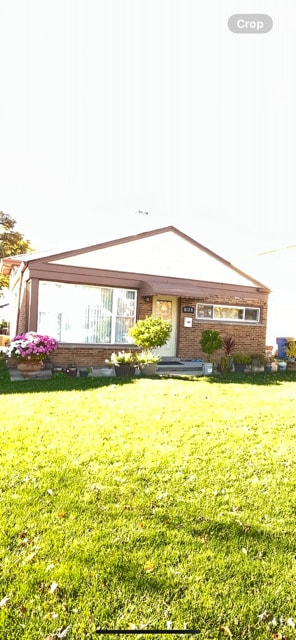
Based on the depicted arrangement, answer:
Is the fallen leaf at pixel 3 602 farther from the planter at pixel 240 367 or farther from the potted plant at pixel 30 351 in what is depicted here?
the planter at pixel 240 367

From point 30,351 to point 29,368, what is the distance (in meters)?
0.65

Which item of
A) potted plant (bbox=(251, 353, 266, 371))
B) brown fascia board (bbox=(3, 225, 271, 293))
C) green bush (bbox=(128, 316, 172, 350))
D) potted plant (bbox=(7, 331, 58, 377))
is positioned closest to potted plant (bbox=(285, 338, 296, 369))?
potted plant (bbox=(251, 353, 266, 371))

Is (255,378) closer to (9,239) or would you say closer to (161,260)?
(161,260)

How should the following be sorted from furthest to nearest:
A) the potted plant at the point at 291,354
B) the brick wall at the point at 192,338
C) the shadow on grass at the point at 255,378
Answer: the potted plant at the point at 291,354, the brick wall at the point at 192,338, the shadow on grass at the point at 255,378

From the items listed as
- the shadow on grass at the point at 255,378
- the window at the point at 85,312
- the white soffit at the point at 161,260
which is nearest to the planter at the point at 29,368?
the window at the point at 85,312

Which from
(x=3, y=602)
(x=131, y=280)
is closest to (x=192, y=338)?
(x=131, y=280)

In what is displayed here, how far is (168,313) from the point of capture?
52.9 ft

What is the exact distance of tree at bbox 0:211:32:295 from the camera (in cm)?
3002

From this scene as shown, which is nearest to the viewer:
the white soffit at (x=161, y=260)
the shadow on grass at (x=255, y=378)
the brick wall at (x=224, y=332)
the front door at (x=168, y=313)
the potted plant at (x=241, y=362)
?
the shadow on grass at (x=255, y=378)

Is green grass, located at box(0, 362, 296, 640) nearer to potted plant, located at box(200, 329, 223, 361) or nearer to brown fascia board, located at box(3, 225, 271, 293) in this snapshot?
potted plant, located at box(200, 329, 223, 361)

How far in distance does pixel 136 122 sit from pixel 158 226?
8.48m

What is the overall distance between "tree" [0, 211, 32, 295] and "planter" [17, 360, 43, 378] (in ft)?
65.2

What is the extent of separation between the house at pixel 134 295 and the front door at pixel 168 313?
0.14 feet

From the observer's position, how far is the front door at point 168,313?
52.0ft
